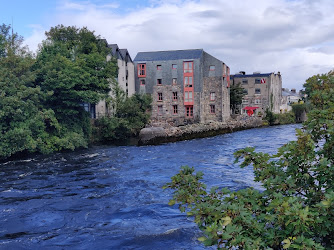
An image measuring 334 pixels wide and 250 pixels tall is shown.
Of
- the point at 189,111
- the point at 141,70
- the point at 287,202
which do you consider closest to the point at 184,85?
the point at 189,111

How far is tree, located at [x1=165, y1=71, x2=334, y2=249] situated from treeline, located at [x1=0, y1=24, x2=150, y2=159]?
21823 millimetres

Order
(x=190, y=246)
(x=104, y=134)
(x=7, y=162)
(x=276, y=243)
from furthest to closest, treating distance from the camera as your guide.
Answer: (x=104, y=134), (x=7, y=162), (x=190, y=246), (x=276, y=243)

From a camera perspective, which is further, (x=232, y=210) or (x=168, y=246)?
(x=168, y=246)

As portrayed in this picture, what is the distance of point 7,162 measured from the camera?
24344mm

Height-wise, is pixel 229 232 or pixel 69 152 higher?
pixel 229 232

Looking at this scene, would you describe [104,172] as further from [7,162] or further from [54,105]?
[54,105]

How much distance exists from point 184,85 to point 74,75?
87.7 feet

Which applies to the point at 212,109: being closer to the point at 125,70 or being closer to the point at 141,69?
the point at 141,69

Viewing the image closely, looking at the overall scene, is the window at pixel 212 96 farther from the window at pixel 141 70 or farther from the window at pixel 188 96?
the window at pixel 141 70

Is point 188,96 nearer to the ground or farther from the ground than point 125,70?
nearer to the ground

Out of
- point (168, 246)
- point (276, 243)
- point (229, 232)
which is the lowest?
point (168, 246)

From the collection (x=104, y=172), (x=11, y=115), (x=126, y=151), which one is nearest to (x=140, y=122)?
(x=126, y=151)

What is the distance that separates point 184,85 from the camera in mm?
53688

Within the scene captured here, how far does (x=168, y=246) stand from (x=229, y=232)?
6.18 m
